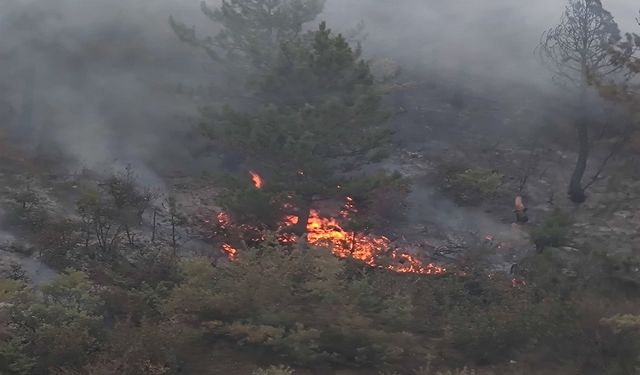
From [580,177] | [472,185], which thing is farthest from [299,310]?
[580,177]

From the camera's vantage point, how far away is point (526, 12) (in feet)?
117

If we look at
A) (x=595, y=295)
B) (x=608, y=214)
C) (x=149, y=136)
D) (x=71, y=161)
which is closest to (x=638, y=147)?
(x=608, y=214)

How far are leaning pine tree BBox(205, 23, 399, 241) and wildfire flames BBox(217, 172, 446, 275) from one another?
84cm

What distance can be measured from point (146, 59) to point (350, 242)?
14.7 metres

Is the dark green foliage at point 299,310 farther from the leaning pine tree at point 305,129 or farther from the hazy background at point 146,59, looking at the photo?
the hazy background at point 146,59

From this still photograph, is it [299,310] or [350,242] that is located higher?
[350,242]

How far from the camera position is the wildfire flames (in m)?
14.8

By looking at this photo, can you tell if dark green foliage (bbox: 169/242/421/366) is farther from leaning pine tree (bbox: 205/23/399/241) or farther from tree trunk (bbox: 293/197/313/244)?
tree trunk (bbox: 293/197/313/244)

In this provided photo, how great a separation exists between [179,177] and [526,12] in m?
24.3

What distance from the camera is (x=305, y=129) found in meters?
14.6

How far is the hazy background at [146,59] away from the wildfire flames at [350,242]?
20.3 feet

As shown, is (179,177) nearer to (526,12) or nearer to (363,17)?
(363,17)

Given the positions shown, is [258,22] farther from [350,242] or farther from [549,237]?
[549,237]

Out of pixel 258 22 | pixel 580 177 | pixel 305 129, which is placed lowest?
pixel 305 129
